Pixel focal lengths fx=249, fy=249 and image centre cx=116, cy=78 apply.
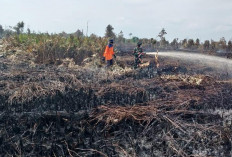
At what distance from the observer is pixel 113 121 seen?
4.47 m

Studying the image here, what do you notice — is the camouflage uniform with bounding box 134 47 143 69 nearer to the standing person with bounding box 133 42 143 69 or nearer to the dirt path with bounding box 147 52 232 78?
the standing person with bounding box 133 42 143 69

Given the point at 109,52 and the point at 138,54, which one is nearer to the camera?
the point at 138,54

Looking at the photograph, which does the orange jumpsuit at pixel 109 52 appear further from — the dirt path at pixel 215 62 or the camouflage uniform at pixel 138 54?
the dirt path at pixel 215 62

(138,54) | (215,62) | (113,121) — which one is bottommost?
(113,121)

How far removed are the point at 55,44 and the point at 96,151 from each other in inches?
362

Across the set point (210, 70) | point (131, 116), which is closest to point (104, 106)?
point (131, 116)

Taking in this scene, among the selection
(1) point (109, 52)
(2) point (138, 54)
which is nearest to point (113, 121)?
(2) point (138, 54)

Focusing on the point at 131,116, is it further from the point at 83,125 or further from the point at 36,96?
the point at 36,96

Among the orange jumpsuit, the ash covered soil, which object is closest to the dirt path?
the ash covered soil

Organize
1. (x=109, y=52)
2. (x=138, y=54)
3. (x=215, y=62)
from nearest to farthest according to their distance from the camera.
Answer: (x=138, y=54)
(x=109, y=52)
(x=215, y=62)

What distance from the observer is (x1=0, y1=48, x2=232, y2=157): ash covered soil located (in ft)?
12.5

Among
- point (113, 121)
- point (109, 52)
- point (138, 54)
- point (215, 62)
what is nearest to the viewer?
point (113, 121)

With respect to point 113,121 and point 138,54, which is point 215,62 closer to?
point 138,54

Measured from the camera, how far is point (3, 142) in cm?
379
